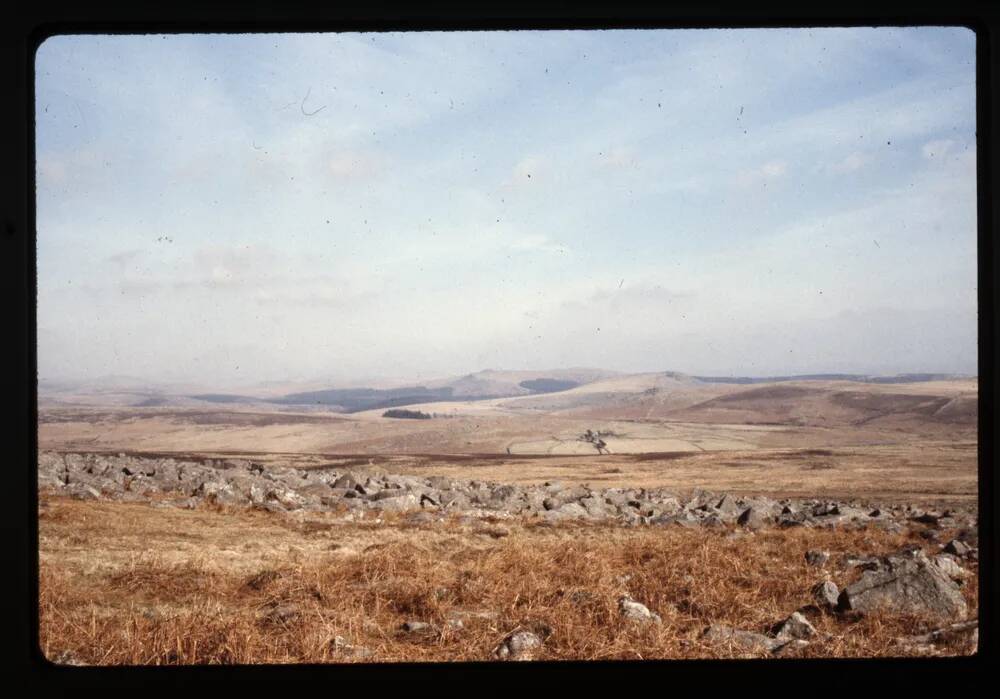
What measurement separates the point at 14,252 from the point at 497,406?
45738 millimetres

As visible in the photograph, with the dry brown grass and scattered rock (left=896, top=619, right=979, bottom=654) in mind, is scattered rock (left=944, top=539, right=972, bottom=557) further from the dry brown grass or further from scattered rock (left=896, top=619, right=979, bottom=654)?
scattered rock (left=896, top=619, right=979, bottom=654)

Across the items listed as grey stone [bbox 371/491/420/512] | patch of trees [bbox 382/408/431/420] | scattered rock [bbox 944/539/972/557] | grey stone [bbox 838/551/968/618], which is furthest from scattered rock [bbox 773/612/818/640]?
patch of trees [bbox 382/408/431/420]

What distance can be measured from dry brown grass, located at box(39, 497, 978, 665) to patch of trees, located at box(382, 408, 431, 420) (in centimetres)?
2842

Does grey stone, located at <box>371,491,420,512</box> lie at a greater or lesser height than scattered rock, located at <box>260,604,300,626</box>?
lesser

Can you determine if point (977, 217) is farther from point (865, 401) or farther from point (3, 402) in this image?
point (865, 401)

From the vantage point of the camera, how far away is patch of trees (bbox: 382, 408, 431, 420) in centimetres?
3553

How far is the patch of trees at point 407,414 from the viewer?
35531mm

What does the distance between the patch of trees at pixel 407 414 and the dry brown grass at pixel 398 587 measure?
28417 millimetres

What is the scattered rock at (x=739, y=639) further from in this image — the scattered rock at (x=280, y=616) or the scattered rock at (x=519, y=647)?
the scattered rock at (x=280, y=616)

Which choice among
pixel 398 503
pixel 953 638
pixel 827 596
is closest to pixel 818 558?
pixel 827 596

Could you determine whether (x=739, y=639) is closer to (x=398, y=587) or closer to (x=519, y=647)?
(x=519, y=647)

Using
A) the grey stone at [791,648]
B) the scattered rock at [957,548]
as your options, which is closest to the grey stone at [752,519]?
the scattered rock at [957,548]

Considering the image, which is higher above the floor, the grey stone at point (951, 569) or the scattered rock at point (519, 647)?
the scattered rock at point (519, 647)

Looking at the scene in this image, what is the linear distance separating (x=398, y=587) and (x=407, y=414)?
108ft
